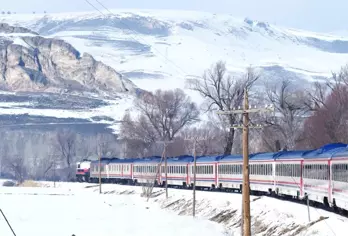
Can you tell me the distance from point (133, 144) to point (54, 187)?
2162cm

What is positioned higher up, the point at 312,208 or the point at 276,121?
the point at 276,121

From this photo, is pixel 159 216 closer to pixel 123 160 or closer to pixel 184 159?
pixel 184 159

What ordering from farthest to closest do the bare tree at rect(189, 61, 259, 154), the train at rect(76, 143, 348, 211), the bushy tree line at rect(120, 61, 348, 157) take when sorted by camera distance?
the bare tree at rect(189, 61, 259, 154) → the bushy tree line at rect(120, 61, 348, 157) → the train at rect(76, 143, 348, 211)

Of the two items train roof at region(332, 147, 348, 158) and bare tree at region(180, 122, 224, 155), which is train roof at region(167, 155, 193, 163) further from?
train roof at region(332, 147, 348, 158)

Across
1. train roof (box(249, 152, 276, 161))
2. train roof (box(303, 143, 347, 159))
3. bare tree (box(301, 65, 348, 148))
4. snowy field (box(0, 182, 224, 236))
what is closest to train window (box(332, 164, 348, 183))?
train roof (box(303, 143, 347, 159))

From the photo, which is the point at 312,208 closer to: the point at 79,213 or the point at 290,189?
the point at 290,189

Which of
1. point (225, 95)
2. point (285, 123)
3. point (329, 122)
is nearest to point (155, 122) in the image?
point (225, 95)

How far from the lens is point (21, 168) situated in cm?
19538

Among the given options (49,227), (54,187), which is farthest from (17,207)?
(54,187)

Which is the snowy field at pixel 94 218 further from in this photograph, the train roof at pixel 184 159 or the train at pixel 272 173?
the train roof at pixel 184 159

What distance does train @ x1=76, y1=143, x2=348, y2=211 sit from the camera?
4484 cm

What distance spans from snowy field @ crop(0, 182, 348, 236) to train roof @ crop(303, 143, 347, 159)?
9.79 feet

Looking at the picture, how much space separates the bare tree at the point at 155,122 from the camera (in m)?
149

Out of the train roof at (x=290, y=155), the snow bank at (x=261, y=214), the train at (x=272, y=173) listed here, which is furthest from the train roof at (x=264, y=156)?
the snow bank at (x=261, y=214)
